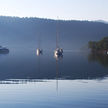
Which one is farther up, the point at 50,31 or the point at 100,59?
the point at 50,31

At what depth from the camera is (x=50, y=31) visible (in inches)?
7116

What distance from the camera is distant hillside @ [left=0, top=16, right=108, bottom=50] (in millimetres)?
177875

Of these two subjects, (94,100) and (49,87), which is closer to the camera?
(94,100)

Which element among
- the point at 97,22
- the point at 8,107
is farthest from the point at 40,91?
the point at 97,22

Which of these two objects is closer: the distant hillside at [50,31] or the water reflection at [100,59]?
the water reflection at [100,59]

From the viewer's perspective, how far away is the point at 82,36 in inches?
7239

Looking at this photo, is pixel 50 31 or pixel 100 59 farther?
pixel 50 31

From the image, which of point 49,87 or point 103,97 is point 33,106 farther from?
point 49,87

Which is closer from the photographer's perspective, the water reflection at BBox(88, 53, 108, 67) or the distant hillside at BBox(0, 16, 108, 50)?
the water reflection at BBox(88, 53, 108, 67)

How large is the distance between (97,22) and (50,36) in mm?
21966

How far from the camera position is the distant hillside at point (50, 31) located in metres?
178

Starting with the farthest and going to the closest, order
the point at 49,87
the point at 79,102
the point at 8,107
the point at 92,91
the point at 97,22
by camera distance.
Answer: the point at 97,22, the point at 49,87, the point at 92,91, the point at 79,102, the point at 8,107

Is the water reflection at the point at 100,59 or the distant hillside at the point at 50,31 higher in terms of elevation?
the distant hillside at the point at 50,31

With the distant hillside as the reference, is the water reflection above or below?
below
